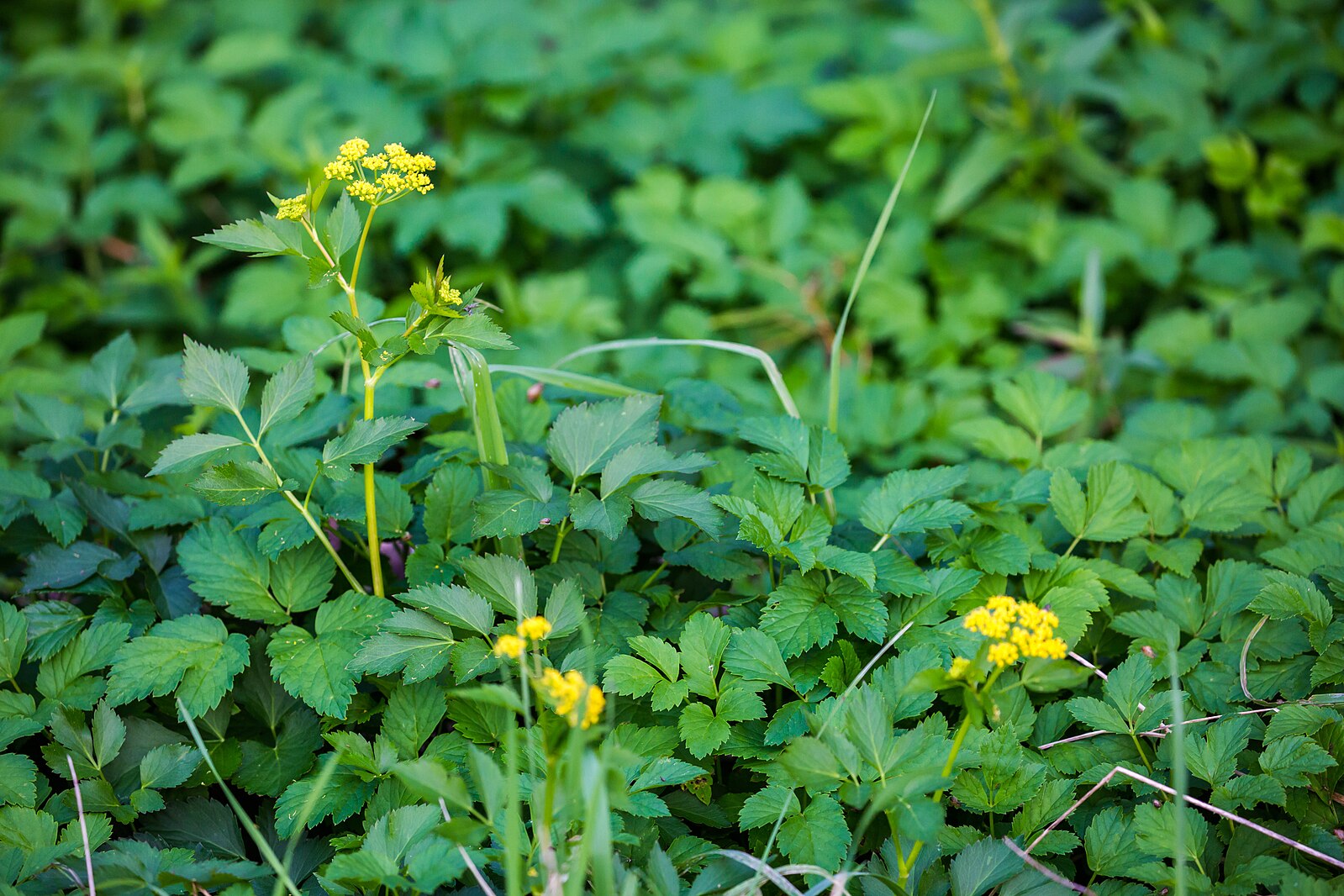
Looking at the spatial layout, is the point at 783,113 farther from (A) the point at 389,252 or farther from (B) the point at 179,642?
(B) the point at 179,642

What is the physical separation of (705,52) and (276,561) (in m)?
2.60

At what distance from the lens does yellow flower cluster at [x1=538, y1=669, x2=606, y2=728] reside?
106 cm

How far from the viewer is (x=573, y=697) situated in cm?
106

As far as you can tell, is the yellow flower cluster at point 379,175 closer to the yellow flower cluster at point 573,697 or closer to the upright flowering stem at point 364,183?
the upright flowering stem at point 364,183

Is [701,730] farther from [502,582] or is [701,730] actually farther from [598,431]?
[598,431]

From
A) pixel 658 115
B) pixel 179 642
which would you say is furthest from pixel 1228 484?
pixel 658 115

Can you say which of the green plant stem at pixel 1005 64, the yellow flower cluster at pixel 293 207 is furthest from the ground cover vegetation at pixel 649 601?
the green plant stem at pixel 1005 64

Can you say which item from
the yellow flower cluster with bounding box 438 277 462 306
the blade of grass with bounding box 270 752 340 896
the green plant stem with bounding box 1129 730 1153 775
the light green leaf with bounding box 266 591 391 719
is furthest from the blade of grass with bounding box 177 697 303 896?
the green plant stem with bounding box 1129 730 1153 775

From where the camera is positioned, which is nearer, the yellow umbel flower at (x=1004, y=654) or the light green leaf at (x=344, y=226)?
the yellow umbel flower at (x=1004, y=654)

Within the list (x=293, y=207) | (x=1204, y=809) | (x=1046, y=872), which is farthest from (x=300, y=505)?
(x=1204, y=809)

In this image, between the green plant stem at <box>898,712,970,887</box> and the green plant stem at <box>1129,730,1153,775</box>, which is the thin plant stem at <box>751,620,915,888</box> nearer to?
the green plant stem at <box>898,712,970,887</box>

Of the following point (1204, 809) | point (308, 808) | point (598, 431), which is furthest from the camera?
point (598, 431)

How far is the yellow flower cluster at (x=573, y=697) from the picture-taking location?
1.06 meters

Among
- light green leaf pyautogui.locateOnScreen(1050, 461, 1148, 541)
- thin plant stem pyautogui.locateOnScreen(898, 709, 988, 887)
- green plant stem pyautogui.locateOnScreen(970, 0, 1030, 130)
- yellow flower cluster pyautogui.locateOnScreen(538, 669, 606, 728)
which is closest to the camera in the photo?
yellow flower cluster pyautogui.locateOnScreen(538, 669, 606, 728)
